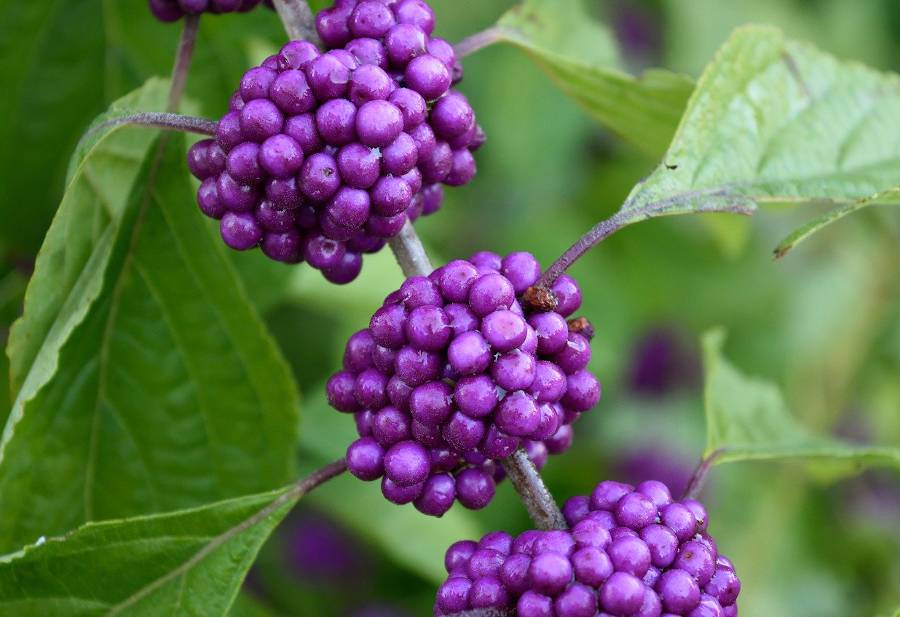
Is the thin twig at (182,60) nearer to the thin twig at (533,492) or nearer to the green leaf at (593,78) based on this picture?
the green leaf at (593,78)

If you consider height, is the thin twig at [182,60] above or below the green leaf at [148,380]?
above

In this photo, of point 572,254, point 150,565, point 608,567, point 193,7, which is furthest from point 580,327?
point 193,7

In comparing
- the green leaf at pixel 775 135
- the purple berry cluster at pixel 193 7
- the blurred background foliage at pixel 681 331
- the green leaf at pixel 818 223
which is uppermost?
the purple berry cluster at pixel 193 7

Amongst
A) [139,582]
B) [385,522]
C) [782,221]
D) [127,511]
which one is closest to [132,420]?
[127,511]

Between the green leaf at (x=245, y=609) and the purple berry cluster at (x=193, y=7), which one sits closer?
the purple berry cluster at (x=193, y=7)

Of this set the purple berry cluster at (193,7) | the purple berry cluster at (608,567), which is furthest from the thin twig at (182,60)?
the purple berry cluster at (608,567)

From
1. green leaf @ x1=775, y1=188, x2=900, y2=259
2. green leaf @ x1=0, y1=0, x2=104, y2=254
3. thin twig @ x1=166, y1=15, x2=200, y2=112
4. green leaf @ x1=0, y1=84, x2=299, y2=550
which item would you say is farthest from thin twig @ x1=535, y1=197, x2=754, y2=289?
green leaf @ x1=0, y1=0, x2=104, y2=254
